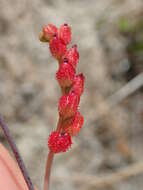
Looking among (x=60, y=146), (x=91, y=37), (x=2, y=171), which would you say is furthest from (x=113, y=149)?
(x=60, y=146)

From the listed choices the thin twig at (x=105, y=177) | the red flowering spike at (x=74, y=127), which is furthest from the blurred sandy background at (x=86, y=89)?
the red flowering spike at (x=74, y=127)

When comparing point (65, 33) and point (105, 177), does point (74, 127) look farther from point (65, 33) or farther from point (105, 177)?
point (105, 177)

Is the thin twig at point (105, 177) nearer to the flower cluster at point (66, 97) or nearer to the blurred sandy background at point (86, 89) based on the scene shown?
the blurred sandy background at point (86, 89)

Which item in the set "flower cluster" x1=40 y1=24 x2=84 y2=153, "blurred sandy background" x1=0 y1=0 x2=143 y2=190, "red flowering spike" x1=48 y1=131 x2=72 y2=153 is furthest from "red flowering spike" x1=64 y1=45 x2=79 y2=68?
"blurred sandy background" x1=0 y1=0 x2=143 y2=190

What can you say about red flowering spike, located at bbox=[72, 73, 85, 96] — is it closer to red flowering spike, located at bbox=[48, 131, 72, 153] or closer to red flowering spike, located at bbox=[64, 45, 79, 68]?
red flowering spike, located at bbox=[64, 45, 79, 68]

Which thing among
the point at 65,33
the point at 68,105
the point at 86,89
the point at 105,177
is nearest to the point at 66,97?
the point at 68,105

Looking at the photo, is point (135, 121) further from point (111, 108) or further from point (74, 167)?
point (74, 167)
